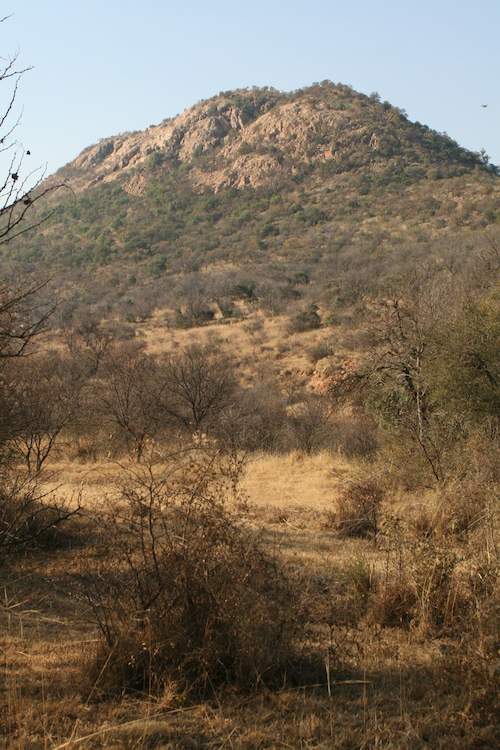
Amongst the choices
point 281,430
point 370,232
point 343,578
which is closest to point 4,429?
point 343,578

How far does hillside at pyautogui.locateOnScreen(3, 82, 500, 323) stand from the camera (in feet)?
129

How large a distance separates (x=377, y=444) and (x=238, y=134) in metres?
57.4

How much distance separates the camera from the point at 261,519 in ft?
31.8

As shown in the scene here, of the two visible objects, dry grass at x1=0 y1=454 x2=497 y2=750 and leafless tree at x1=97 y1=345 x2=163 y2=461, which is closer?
dry grass at x1=0 y1=454 x2=497 y2=750

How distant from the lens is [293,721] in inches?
138

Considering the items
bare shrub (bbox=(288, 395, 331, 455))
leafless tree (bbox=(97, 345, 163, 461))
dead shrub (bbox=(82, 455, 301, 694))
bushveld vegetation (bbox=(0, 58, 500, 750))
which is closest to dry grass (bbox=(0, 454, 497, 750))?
bushveld vegetation (bbox=(0, 58, 500, 750))

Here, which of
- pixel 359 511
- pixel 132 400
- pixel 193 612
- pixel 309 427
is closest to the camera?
pixel 193 612

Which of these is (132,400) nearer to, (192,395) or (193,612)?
(192,395)

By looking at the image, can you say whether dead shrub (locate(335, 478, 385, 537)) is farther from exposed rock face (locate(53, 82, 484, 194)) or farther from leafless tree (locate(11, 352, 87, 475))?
exposed rock face (locate(53, 82, 484, 194))

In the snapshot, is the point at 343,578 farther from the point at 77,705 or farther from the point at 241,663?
the point at 77,705

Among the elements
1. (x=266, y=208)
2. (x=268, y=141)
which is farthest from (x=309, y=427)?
(x=268, y=141)

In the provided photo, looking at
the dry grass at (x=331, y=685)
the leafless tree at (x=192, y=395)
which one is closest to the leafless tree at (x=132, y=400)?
the leafless tree at (x=192, y=395)

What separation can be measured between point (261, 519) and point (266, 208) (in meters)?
47.6

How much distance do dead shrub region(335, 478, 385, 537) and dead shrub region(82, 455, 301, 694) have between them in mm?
4799
